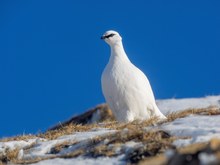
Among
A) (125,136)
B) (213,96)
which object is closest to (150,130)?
(125,136)

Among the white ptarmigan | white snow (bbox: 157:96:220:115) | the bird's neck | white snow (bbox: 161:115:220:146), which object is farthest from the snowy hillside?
white snow (bbox: 157:96:220:115)

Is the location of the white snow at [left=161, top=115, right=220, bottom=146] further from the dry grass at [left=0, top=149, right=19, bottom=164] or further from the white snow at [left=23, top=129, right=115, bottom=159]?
the dry grass at [left=0, top=149, right=19, bottom=164]

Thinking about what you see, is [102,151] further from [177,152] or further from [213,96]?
[213,96]

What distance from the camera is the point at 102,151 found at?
303 inches

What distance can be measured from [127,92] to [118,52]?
134 cm

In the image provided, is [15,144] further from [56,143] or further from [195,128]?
[195,128]

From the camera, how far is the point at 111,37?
14.6 metres

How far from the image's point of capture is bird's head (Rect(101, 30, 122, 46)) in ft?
47.9

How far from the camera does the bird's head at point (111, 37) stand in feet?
47.9

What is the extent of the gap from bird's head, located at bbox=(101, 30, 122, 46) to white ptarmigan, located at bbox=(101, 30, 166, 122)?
1092mm

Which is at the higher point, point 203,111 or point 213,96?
point 213,96

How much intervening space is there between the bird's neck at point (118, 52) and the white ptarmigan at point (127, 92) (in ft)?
0.96

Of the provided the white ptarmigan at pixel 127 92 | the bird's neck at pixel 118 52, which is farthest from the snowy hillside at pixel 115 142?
the bird's neck at pixel 118 52

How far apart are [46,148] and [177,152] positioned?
4.12 m
